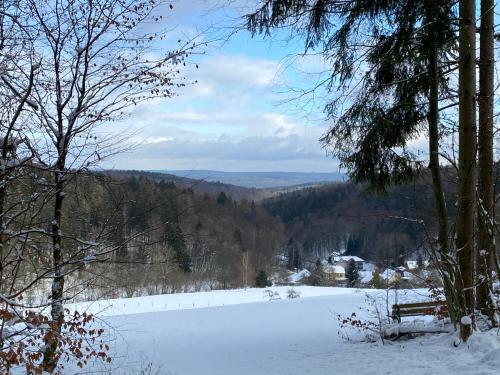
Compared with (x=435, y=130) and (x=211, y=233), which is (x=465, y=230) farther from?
(x=211, y=233)

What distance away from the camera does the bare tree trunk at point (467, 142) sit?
5.37m

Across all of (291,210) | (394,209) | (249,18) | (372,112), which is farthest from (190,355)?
(291,210)

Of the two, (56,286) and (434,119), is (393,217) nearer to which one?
(434,119)

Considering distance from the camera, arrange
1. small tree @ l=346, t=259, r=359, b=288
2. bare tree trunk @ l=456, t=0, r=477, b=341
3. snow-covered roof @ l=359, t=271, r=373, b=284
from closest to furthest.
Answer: bare tree trunk @ l=456, t=0, r=477, b=341
small tree @ l=346, t=259, r=359, b=288
snow-covered roof @ l=359, t=271, r=373, b=284

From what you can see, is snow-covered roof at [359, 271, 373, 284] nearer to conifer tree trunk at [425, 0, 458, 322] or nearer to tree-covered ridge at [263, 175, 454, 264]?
tree-covered ridge at [263, 175, 454, 264]

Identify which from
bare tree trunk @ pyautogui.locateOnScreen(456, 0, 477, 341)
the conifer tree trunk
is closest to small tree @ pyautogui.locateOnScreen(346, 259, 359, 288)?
the conifer tree trunk

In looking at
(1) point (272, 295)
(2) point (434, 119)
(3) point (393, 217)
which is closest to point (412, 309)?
(2) point (434, 119)

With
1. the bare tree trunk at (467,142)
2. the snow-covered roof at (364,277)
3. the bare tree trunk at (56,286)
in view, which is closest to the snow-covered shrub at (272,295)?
the snow-covered roof at (364,277)

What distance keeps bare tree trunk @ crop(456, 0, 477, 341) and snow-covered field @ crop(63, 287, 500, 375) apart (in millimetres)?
798

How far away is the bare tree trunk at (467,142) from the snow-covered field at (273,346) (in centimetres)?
80

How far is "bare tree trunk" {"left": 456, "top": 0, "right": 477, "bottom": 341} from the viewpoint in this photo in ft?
17.6

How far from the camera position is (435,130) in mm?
6988

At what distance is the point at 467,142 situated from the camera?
213 inches

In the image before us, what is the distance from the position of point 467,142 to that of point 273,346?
508cm
